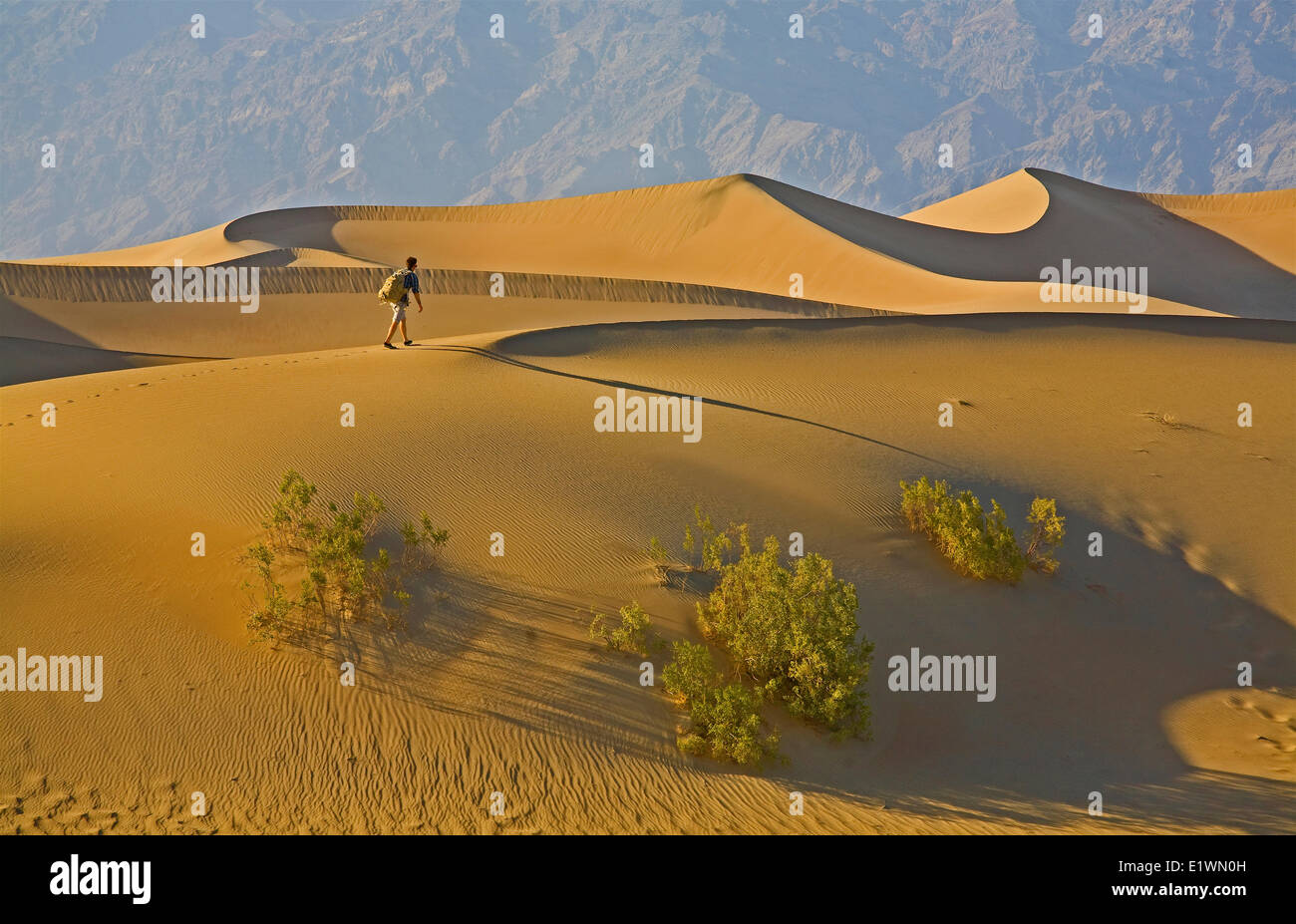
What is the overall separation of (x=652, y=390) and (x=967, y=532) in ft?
16.7

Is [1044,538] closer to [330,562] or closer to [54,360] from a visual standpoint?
[330,562]

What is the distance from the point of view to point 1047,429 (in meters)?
14.3

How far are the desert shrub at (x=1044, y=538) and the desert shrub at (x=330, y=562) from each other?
613 cm

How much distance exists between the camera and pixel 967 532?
35.4 feet

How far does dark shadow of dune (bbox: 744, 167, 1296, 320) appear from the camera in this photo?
39562mm

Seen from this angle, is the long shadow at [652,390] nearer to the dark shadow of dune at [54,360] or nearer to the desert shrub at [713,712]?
the desert shrub at [713,712]

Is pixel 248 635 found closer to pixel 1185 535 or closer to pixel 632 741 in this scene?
pixel 632 741

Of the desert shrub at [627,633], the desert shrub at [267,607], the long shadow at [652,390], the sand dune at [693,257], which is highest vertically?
the sand dune at [693,257]

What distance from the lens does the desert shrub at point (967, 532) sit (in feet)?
35.1

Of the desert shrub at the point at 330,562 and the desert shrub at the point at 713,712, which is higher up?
the desert shrub at the point at 330,562

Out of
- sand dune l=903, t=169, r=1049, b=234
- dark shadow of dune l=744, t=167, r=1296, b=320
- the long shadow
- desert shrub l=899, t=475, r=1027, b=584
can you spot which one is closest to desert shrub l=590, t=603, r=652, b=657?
desert shrub l=899, t=475, r=1027, b=584

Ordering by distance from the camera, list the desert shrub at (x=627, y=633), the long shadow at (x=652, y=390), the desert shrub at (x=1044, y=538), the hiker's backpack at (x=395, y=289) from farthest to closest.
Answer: the hiker's backpack at (x=395, y=289) < the long shadow at (x=652, y=390) < the desert shrub at (x=1044, y=538) < the desert shrub at (x=627, y=633)

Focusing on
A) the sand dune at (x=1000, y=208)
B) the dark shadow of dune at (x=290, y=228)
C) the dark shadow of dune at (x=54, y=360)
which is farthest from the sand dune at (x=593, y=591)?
the dark shadow of dune at (x=290, y=228)
